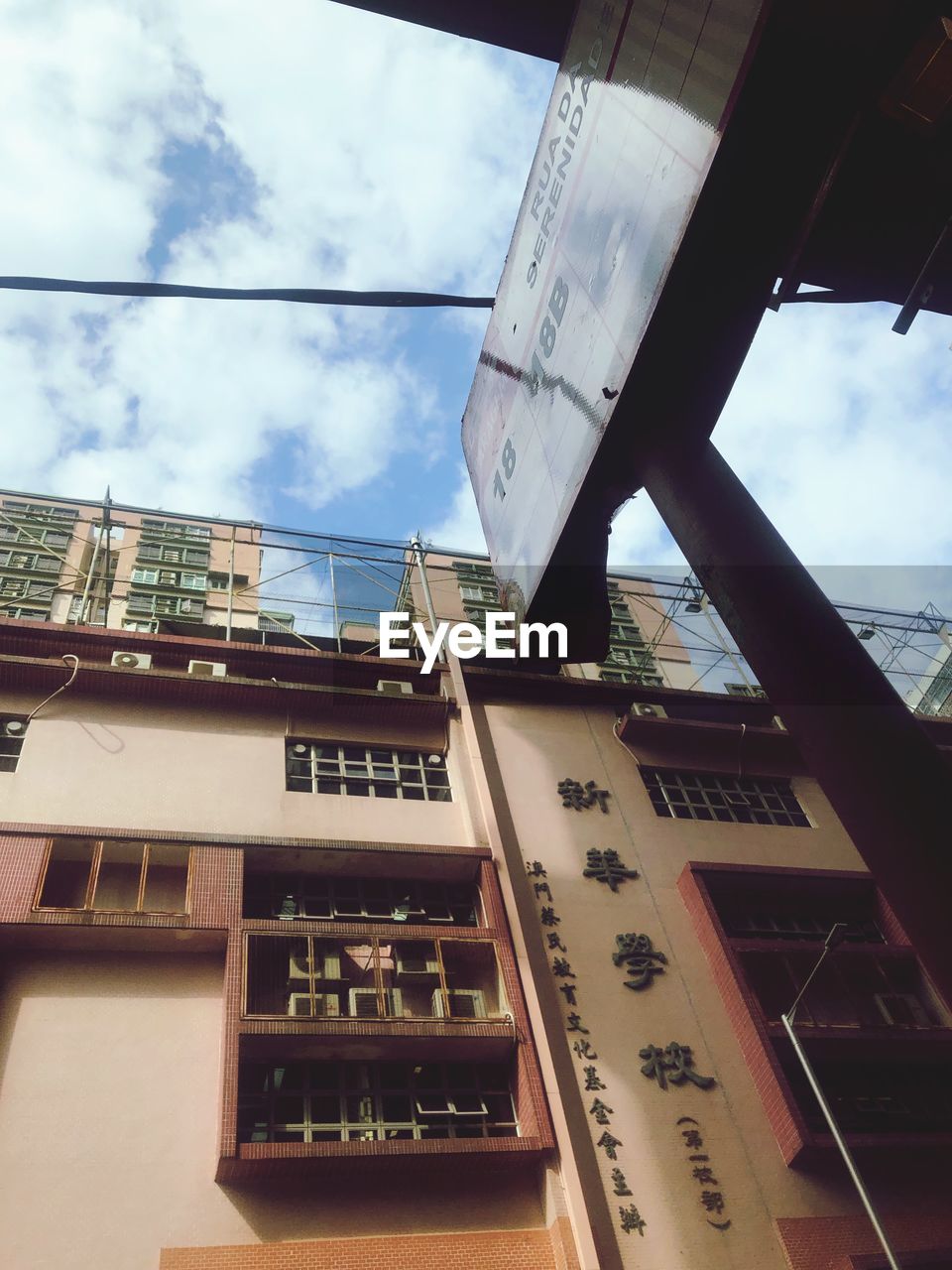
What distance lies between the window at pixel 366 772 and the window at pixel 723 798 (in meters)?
3.34

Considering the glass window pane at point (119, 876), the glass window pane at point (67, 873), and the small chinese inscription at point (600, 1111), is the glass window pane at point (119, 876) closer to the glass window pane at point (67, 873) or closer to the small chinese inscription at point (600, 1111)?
the glass window pane at point (67, 873)

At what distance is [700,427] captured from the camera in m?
3.29

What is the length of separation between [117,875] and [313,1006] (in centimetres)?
284

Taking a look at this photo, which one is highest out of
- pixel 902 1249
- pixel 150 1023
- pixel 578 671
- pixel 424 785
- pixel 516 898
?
pixel 578 671

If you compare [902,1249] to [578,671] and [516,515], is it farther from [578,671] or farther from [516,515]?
[578,671]

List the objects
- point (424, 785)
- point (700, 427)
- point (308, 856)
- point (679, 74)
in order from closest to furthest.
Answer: point (679, 74)
point (700, 427)
point (308, 856)
point (424, 785)

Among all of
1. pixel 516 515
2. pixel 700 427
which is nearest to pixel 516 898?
pixel 516 515

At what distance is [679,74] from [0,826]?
10225mm

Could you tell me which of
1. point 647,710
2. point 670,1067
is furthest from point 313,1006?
point 647,710

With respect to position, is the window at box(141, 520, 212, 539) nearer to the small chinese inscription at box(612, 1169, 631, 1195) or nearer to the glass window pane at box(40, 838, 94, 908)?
the glass window pane at box(40, 838, 94, 908)

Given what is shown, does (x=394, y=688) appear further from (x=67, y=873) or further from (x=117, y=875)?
(x=67, y=873)

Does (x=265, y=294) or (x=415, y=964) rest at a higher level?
(x=415, y=964)

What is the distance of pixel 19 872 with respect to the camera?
32.4ft

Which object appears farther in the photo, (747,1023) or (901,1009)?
(901,1009)
